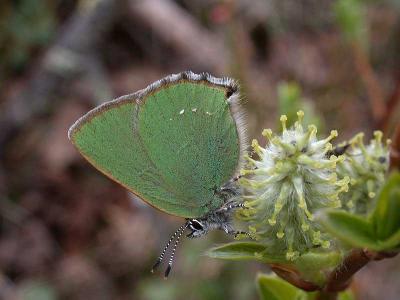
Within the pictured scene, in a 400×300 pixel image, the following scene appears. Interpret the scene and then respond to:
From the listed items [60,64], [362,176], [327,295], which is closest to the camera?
[327,295]

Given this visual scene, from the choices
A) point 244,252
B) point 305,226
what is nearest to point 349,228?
point 305,226

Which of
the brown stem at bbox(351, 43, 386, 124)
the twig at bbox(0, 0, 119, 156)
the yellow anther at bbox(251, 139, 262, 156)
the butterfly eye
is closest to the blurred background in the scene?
the twig at bbox(0, 0, 119, 156)

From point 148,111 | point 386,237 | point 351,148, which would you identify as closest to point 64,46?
point 148,111

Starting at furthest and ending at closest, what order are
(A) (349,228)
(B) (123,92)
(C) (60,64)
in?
(B) (123,92), (C) (60,64), (A) (349,228)

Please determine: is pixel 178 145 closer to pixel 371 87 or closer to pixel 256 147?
pixel 256 147

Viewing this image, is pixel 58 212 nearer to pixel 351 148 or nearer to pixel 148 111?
pixel 148 111

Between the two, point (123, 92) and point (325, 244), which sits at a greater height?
point (123, 92)
